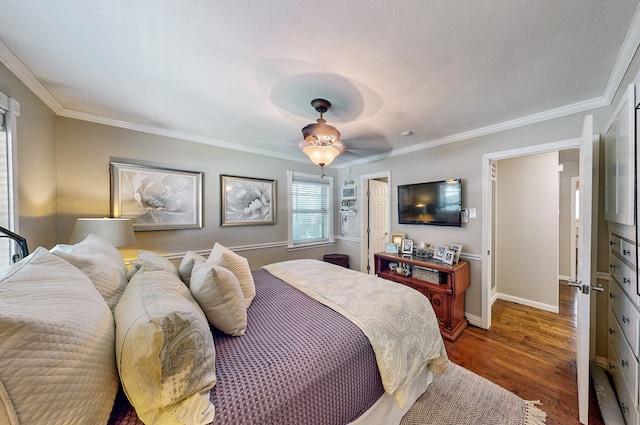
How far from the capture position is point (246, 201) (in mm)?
3432

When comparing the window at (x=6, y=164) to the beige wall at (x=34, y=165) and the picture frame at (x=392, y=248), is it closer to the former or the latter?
the beige wall at (x=34, y=165)

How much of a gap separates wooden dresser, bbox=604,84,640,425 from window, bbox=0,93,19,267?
3849 mm

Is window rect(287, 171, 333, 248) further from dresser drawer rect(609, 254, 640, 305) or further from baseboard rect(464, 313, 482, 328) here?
dresser drawer rect(609, 254, 640, 305)

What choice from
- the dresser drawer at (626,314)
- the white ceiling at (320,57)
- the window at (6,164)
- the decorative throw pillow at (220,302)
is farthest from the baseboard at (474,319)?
the window at (6,164)

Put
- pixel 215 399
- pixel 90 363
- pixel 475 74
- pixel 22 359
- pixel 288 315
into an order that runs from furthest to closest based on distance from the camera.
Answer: pixel 475 74, pixel 288 315, pixel 215 399, pixel 90 363, pixel 22 359

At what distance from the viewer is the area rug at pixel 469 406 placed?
4.98 ft

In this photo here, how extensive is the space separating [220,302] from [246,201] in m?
2.41

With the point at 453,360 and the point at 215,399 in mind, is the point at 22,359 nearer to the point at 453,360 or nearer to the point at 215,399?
the point at 215,399

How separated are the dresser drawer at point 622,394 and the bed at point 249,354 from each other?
0.96 m

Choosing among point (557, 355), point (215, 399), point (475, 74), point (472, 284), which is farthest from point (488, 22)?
point (557, 355)

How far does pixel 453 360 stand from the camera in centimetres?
214

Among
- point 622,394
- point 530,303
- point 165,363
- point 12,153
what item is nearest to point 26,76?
point 12,153

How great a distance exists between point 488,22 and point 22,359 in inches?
87.0

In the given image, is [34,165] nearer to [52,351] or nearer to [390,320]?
[52,351]
